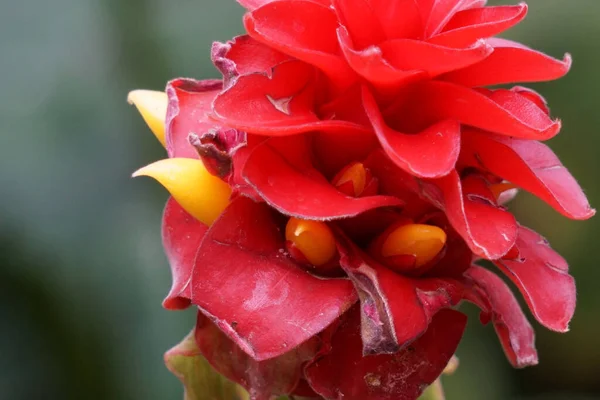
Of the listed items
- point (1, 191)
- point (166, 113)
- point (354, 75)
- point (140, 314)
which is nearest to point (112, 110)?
point (1, 191)

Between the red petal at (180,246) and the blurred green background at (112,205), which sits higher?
the red petal at (180,246)

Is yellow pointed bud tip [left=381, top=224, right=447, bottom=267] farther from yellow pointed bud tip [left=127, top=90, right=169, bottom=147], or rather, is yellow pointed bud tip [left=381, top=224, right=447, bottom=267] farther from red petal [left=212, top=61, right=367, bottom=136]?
yellow pointed bud tip [left=127, top=90, right=169, bottom=147]

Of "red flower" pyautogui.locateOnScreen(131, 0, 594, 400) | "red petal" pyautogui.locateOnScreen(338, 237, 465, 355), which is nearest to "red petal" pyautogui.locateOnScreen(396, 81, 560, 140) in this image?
"red flower" pyautogui.locateOnScreen(131, 0, 594, 400)

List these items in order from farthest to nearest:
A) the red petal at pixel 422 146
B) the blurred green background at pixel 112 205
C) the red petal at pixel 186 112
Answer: the blurred green background at pixel 112 205, the red petal at pixel 186 112, the red petal at pixel 422 146

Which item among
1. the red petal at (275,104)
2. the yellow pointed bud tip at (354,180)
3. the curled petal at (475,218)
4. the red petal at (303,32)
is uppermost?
the red petal at (303,32)

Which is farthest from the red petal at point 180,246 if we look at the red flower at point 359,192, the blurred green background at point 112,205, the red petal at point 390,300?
the blurred green background at point 112,205

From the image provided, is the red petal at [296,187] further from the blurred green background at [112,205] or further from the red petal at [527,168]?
the blurred green background at [112,205]

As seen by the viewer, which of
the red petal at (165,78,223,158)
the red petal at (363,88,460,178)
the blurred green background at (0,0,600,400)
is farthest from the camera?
the blurred green background at (0,0,600,400)
